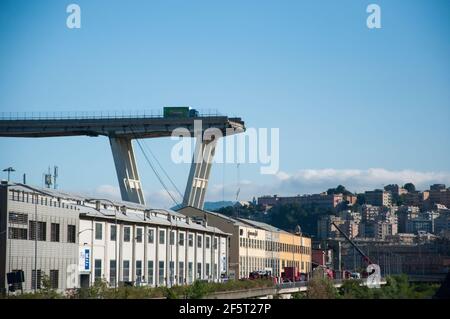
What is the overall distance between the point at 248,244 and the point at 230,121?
15396mm

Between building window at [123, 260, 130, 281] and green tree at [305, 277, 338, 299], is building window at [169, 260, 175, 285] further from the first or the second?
green tree at [305, 277, 338, 299]

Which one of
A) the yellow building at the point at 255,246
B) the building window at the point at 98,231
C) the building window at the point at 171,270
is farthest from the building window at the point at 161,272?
the yellow building at the point at 255,246

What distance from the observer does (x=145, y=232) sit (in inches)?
3686

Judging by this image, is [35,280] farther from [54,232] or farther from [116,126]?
[116,126]

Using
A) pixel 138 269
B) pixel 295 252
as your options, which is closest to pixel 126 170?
pixel 295 252

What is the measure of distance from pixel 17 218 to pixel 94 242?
47.7ft

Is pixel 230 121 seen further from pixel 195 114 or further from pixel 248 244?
pixel 248 244

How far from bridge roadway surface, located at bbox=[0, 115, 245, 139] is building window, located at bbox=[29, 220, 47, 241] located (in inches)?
2649

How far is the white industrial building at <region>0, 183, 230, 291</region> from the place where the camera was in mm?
69125

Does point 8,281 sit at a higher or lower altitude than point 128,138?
lower

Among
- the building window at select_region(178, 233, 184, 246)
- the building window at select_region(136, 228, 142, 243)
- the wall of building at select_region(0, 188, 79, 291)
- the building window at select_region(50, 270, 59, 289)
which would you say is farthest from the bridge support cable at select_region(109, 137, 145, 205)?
the building window at select_region(50, 270, 59, 289)

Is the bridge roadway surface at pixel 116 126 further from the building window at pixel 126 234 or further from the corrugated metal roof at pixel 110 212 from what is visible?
the building window at pixel 126 234
